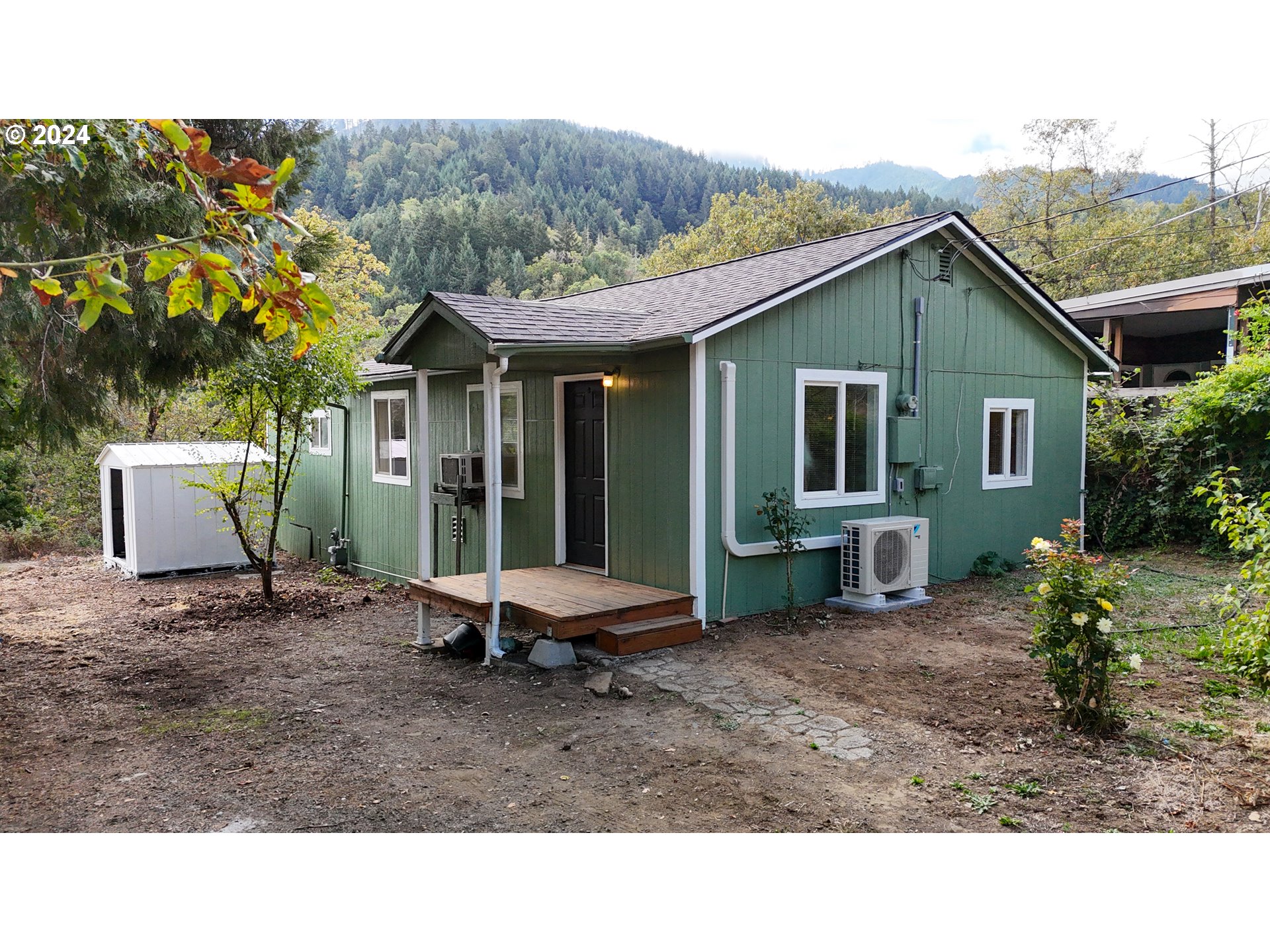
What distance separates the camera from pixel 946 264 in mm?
8250

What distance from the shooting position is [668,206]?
41812mm

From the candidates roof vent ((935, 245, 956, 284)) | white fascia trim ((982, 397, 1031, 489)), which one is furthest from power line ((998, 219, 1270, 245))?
roof vent ((935, 245, 956, 284))

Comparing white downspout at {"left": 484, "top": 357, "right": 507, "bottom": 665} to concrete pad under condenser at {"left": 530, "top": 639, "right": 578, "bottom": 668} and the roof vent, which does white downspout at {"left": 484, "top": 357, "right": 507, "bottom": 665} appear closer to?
concrete pad under condenser at {"left": 530, "top": 639, "right": 578, "bottom": 668}

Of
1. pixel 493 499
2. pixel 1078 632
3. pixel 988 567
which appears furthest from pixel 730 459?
pixel 988 567

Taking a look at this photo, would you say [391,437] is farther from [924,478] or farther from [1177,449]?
[1177,449]

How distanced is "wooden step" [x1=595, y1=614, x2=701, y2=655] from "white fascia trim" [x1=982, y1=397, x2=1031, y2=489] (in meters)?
4.23

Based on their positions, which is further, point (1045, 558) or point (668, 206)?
point (668, 206)

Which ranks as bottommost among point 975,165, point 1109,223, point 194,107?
point 194,107

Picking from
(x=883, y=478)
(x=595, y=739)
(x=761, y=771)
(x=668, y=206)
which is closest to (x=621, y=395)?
(x=883, y=478)

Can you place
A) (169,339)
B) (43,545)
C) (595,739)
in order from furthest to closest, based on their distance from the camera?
1. (43,545)
2. (169,339)
3. (595,739)

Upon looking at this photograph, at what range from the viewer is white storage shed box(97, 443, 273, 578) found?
10203 mm

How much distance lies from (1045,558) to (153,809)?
4.36 metres

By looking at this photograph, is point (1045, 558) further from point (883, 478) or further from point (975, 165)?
point (975, 165)

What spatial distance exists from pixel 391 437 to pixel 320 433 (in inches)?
93.2
